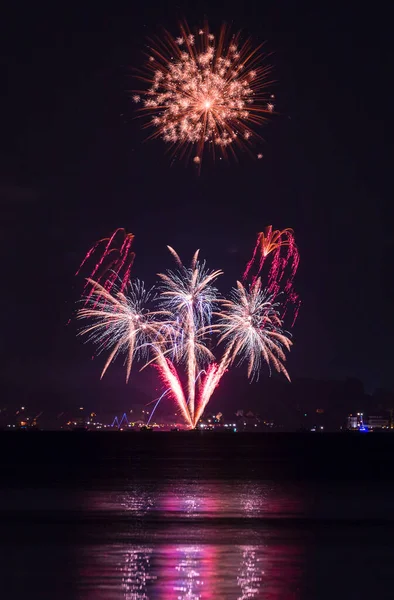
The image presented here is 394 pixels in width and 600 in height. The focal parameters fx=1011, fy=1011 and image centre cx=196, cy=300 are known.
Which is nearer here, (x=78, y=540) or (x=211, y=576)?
(x=211, y=576)

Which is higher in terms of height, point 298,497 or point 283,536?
point 298,497

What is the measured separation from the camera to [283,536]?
29578mm

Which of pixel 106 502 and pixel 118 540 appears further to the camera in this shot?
pixel 106 502
